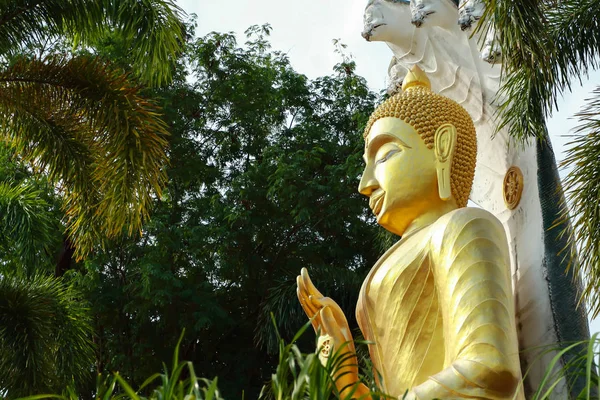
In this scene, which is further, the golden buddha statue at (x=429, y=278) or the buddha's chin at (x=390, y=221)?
the buddha's chin at (x=390, y=221)

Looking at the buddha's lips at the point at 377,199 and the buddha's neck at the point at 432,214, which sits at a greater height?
the buddha's lips at the point at 377,199

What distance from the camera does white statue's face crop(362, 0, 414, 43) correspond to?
6684mm

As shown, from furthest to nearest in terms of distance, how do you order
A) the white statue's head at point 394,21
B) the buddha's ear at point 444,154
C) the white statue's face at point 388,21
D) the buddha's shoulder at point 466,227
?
the white statue's face at point 388,21 → the white statue's head at point 394,21 → the buddha's ear at point 444,154 → the buddha's shoulder at point 466,227

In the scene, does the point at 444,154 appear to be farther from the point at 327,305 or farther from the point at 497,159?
the point at 327,305

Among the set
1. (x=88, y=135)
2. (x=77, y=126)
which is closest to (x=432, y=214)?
(x=88, y=135)

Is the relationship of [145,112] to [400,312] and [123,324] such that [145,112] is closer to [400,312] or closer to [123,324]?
[400,312]

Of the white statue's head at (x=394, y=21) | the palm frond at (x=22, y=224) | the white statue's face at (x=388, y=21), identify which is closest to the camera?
the white statue's head at (x=394, y=21)

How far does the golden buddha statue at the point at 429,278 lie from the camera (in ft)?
14.6

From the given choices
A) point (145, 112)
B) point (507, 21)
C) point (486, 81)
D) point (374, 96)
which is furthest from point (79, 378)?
point (374, 96)

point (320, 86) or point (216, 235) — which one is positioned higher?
point (320, 86)

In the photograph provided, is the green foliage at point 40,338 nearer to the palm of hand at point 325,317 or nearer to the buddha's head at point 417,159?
the palm of hand at point 325,317

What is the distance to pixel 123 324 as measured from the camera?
1340cm

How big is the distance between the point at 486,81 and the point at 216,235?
23.2ft

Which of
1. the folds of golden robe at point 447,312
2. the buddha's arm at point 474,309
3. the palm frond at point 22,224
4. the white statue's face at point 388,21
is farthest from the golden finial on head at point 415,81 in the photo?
the palm frond at point 22,224
